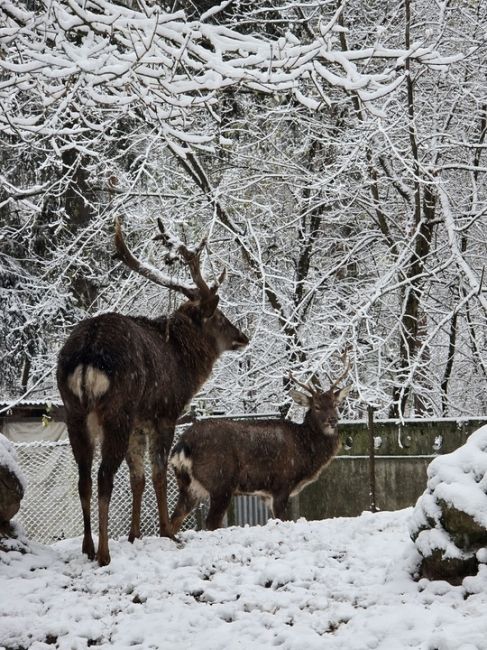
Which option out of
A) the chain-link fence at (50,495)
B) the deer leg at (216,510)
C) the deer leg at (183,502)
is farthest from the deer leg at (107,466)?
the chain-link fence at (50,495)

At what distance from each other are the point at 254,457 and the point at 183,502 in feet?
4.04

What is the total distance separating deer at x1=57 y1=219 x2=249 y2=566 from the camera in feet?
22.8

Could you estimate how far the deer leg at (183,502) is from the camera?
928 centimetres

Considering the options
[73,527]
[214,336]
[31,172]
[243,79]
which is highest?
[31,172]

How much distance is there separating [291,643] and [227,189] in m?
8.95

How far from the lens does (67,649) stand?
5.27 meters

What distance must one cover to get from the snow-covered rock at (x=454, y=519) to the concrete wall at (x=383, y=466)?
609 centimetres

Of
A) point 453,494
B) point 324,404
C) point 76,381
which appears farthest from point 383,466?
point 453,494

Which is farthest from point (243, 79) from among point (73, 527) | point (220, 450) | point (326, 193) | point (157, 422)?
point (326, 193)

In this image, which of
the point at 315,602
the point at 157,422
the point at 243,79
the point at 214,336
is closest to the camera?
the point at 315,602

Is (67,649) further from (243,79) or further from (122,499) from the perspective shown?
(122,499)

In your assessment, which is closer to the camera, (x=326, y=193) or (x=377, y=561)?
(x=377, y=561)

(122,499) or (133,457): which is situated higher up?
(133,457)

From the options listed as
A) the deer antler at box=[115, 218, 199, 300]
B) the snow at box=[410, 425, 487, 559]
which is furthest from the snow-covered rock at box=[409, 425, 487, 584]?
the deer antler at box=[115, 218, 199, 300]
